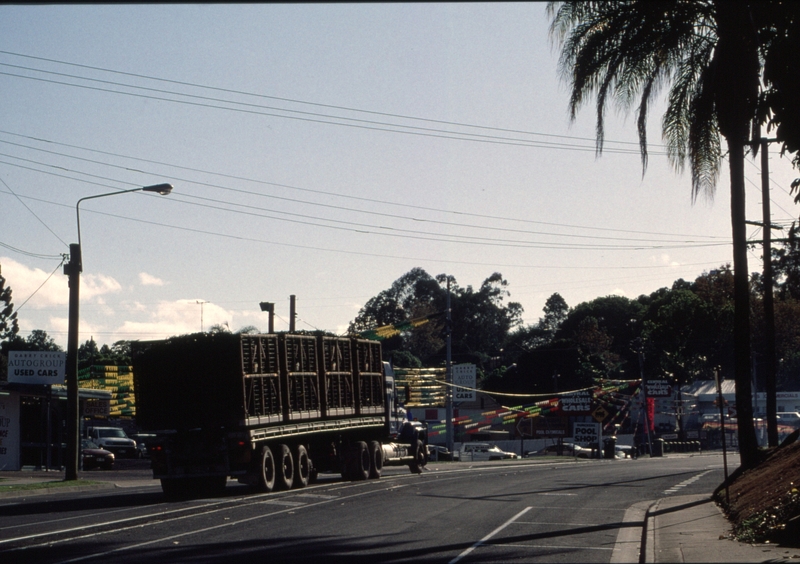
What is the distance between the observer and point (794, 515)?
12.6 meters

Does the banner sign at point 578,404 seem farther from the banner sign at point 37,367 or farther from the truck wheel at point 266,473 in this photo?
the truck wheel at point 266,473

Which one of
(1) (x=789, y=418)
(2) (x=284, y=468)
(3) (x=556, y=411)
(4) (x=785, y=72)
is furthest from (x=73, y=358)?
(1) (x=789, y=418)

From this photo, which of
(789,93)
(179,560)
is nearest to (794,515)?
(789,93)

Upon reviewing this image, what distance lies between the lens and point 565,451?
6562cm

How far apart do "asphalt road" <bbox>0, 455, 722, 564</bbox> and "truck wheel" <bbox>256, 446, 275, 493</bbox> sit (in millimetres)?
706

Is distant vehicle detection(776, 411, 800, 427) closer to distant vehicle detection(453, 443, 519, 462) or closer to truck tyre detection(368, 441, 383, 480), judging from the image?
distant vehicle detection(453, 443, 519, 462)

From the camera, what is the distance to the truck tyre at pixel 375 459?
2953 centimetres

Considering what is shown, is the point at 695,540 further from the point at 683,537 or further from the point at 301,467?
the point at 301,467

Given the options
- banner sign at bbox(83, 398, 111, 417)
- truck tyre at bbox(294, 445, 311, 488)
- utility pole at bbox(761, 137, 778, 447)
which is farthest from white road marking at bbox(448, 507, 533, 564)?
banner sign at bbox(83, 398, 111, 417)

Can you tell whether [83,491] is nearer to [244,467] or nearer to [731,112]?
[244,467]

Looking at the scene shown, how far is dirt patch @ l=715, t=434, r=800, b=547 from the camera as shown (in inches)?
495

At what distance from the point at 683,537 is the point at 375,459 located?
1684 centimetres

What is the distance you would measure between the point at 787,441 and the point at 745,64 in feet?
28.6

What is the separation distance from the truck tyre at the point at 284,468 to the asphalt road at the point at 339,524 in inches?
26.0
